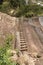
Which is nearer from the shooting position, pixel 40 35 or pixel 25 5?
pixel 40 35

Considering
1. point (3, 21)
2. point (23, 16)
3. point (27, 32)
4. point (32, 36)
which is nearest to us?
point (32, 36)

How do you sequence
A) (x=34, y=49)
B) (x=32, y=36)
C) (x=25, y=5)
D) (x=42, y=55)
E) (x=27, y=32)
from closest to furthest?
1. (x=42, y=55)
2. (x=34, y=49)
3. (x=32, y=36)
4. (x=27, y=32)
5. (x=25, y=5)

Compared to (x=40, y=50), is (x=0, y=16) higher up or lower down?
higher up

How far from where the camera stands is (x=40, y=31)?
63.1 feet

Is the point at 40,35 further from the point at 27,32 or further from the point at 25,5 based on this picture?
the point at 25,5

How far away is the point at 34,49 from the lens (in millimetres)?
15141

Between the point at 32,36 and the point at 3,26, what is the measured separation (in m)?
2.58

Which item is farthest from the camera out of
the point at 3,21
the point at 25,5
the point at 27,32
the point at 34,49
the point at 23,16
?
the point at 25,5

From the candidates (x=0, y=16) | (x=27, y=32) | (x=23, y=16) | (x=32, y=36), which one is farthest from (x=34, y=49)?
(x=23, y=16)

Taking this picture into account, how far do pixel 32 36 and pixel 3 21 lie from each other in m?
3.55

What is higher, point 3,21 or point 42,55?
point 3,21

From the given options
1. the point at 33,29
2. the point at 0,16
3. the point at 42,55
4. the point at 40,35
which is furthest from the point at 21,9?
the point at 42,55

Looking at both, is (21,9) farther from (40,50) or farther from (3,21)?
(40,50)

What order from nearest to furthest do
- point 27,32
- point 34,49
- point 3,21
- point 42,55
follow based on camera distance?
point 42,55 < point 34,49 < point 27,32 < point 3,21
